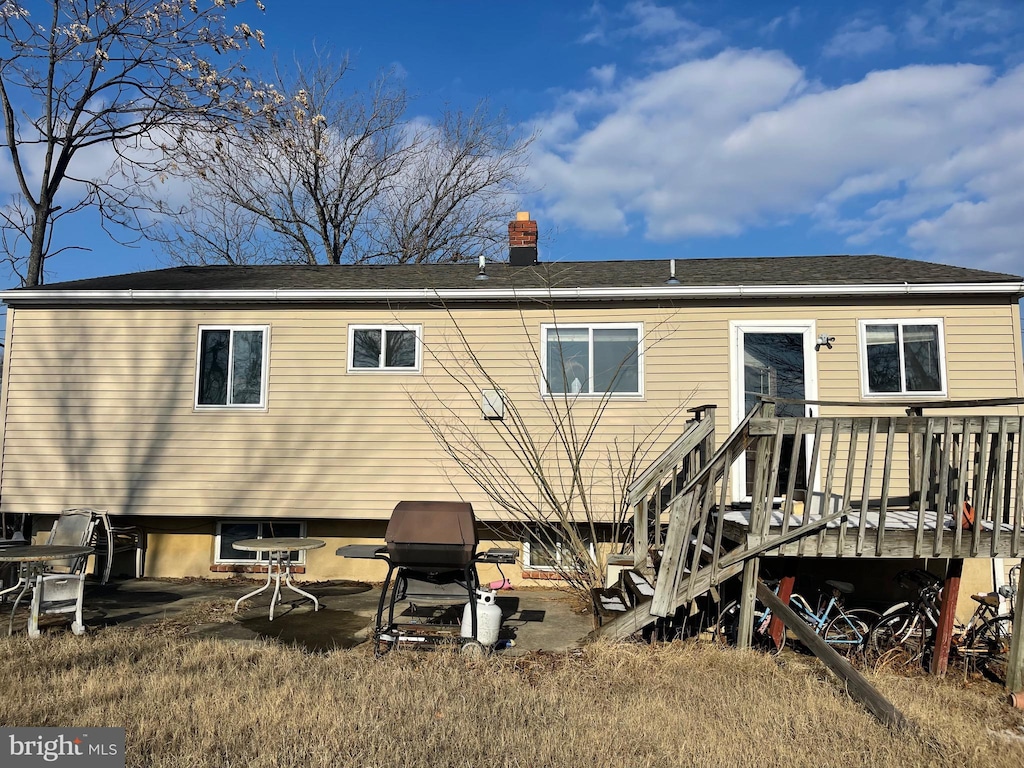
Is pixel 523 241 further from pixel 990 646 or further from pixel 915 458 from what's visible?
pixel 990 646

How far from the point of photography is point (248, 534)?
1025 cm

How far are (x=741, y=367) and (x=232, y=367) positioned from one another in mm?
6586

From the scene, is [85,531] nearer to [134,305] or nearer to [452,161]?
[134,305]

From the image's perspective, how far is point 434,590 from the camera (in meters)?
9.06

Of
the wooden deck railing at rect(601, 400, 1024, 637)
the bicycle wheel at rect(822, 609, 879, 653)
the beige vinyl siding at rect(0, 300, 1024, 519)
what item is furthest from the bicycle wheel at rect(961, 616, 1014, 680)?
the beige vinyl siding at rect(0, 300, 1024, 519)

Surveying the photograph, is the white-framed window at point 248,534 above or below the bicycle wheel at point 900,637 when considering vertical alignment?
above

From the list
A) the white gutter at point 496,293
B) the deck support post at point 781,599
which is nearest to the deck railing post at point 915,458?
the deck support post at point 781,599

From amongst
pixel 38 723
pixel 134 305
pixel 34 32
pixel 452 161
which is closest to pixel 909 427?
pixel 38 723

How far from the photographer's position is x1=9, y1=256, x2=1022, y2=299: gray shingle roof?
30.4 feet

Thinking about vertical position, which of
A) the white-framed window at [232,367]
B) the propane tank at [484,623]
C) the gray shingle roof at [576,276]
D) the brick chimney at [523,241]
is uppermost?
the brick chimney at [523,241]

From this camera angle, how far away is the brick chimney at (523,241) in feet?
37.8

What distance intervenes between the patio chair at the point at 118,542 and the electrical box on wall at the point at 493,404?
4.86m

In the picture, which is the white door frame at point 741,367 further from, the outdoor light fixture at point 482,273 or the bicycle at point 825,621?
the outdoor light fixture at point 482,273

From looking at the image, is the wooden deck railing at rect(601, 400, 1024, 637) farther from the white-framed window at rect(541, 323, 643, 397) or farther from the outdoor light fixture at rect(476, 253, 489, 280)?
the outdoor light fixture at rect(476, 253, 489, 280)
